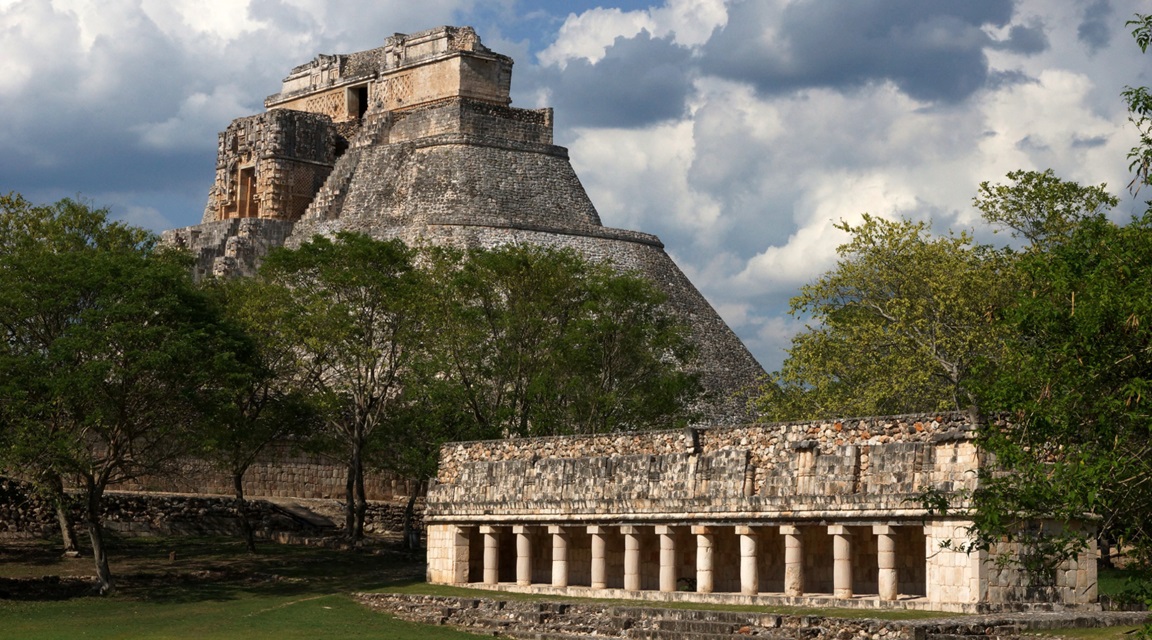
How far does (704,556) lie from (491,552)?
19.1 feet

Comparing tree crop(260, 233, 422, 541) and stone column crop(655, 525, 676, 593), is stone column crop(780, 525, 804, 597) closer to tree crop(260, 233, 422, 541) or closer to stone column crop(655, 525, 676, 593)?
stone column crop(655, 525, 676, 593)

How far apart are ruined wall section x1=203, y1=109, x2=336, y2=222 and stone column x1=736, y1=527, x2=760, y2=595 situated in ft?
166

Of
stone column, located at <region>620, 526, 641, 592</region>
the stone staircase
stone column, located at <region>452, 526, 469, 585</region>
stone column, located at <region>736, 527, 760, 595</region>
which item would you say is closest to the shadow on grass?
stone column, located at <region>452, 526, 469, 585</region>

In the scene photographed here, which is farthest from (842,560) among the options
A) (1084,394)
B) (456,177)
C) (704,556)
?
(456,177)

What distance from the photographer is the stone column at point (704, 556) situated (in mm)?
25250

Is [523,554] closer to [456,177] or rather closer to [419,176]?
[456,177]

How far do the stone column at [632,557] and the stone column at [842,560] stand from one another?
4496 millimetres

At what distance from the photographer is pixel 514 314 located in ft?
140

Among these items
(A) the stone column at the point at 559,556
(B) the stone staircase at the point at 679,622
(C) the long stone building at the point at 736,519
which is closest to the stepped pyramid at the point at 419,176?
(C) the long stone building at the point at 736,519

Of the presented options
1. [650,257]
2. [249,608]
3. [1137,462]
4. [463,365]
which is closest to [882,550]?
[1137,462]

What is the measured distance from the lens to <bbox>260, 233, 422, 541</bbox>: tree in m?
39.8

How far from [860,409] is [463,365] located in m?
10.6

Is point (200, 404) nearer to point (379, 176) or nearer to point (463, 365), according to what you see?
point (463, 365)

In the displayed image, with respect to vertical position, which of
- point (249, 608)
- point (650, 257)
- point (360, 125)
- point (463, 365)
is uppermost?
point (360, 125)
